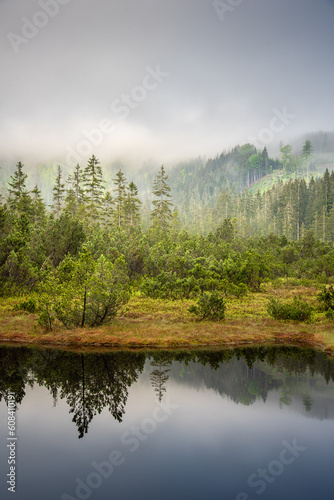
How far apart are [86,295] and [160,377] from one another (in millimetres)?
5603

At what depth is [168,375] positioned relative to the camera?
10.2 metres

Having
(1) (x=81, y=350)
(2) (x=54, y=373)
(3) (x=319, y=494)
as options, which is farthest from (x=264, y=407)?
(1) (x=81, y=350)

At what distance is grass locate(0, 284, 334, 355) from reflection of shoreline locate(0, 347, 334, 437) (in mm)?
960

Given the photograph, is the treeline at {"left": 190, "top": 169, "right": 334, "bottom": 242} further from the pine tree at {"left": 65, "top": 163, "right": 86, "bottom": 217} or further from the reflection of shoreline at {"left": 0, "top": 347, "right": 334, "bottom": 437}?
the reflection of shoreline at {"left": 0, "top": 347, "right": 334, "bottom": 437}

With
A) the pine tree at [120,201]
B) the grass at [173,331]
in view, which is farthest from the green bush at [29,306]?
the pine tree at [120,201]

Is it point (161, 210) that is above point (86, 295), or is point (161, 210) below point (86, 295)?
above

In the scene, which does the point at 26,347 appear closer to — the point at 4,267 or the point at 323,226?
the point at 4,267

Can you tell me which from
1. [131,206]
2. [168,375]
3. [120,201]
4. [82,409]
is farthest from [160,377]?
[120,201]

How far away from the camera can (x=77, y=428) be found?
7055 millimetres

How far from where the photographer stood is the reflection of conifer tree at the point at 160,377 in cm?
914

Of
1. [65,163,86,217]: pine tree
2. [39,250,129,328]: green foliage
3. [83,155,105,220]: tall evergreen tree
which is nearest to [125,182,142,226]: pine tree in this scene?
[83,155,105,220]: tall evergreen tree

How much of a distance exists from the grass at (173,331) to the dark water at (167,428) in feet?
5.66

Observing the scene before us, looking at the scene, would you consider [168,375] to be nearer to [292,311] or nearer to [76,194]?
[292,311]

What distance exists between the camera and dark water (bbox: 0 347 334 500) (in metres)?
5.40
